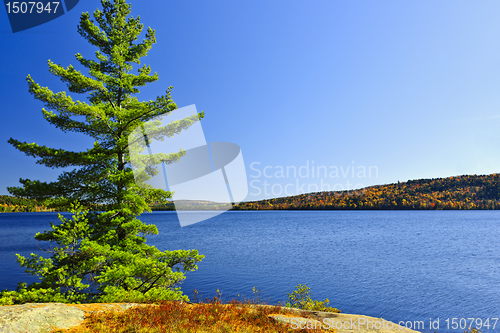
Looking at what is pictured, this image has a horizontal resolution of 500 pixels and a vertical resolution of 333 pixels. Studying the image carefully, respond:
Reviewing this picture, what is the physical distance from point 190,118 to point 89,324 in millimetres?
9775

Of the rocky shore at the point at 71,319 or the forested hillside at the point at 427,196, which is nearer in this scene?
the rocky shore at the point at 71,319

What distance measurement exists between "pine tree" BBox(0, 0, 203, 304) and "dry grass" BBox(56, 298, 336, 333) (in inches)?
117

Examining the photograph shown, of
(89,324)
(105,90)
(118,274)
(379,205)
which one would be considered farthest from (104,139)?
(379,205)

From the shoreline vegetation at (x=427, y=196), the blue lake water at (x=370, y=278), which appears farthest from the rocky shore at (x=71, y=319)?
the shoreline vegetation at (x=427, y=196)

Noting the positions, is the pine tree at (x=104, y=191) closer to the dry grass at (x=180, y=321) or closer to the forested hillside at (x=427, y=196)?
the dry grass at (x=180, y=321)

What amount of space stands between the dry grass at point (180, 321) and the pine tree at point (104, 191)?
297 centimetres

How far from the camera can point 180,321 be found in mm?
7531

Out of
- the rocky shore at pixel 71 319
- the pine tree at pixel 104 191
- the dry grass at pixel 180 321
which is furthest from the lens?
the pine tree at pixel 104 191

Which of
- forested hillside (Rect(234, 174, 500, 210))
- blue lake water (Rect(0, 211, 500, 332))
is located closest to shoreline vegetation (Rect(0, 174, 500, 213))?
forested hillside (Rect(234, 174, 500, 210))

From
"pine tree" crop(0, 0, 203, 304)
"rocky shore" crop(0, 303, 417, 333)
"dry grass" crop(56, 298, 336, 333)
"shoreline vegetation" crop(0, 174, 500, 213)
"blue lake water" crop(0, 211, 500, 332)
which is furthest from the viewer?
"shoreline vegetation" crop(0, 174, 500, 213)

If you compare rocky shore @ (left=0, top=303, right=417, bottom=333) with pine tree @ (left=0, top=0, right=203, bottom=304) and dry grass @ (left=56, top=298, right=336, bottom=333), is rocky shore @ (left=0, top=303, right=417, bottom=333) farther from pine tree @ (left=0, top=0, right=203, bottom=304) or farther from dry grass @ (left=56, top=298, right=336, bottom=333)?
pine tree @ (left=0, top=0, right=203, bottom=304)

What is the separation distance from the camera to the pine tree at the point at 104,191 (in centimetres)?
1080

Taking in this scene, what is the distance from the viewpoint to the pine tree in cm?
1080

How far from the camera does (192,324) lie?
745 cm
